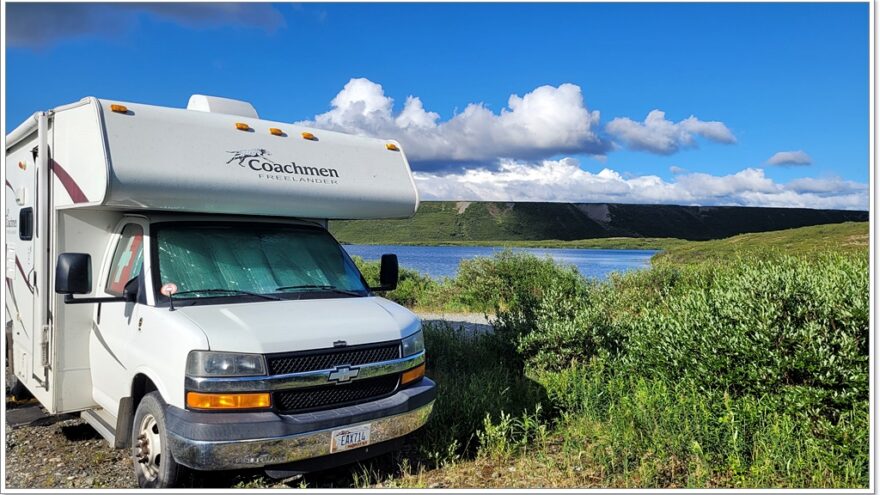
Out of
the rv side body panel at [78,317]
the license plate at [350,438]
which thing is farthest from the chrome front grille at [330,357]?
the rv side body panel at [78,317]

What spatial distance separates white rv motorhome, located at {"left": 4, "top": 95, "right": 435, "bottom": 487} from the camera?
433 centimetres

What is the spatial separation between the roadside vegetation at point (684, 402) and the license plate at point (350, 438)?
37 cm

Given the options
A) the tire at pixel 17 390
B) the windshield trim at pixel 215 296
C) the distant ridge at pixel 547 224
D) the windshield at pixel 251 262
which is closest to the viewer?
the windshield trim at pixel 215 296

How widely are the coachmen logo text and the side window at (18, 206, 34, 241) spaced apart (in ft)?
7.28

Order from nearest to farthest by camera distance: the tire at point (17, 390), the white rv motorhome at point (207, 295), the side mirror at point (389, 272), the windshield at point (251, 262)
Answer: the white rv motorhome at point (207, 295) → the windshield at point (251, 262) → the side mirror at point (389, 272) → the tire at point (17, 390)

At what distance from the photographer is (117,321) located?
5.16 metres

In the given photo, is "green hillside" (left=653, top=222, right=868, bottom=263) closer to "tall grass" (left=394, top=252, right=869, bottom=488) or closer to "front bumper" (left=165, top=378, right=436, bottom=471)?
"tall grass" (left=394, top=252, right=869, bottom=488)

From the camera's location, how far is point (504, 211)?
104750mm

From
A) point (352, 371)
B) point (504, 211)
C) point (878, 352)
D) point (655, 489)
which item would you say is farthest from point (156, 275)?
point (504, 211)

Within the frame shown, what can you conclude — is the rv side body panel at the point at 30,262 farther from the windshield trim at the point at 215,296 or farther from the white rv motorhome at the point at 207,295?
the windshield trim at the point at 215,296

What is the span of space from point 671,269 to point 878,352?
9415 mm

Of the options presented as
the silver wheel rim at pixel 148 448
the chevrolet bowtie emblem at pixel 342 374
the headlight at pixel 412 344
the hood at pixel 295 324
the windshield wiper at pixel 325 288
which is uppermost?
the windshield wiper at pixel 325 288

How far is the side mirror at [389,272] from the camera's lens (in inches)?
262

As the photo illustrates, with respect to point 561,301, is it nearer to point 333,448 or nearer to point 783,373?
point 783,373
